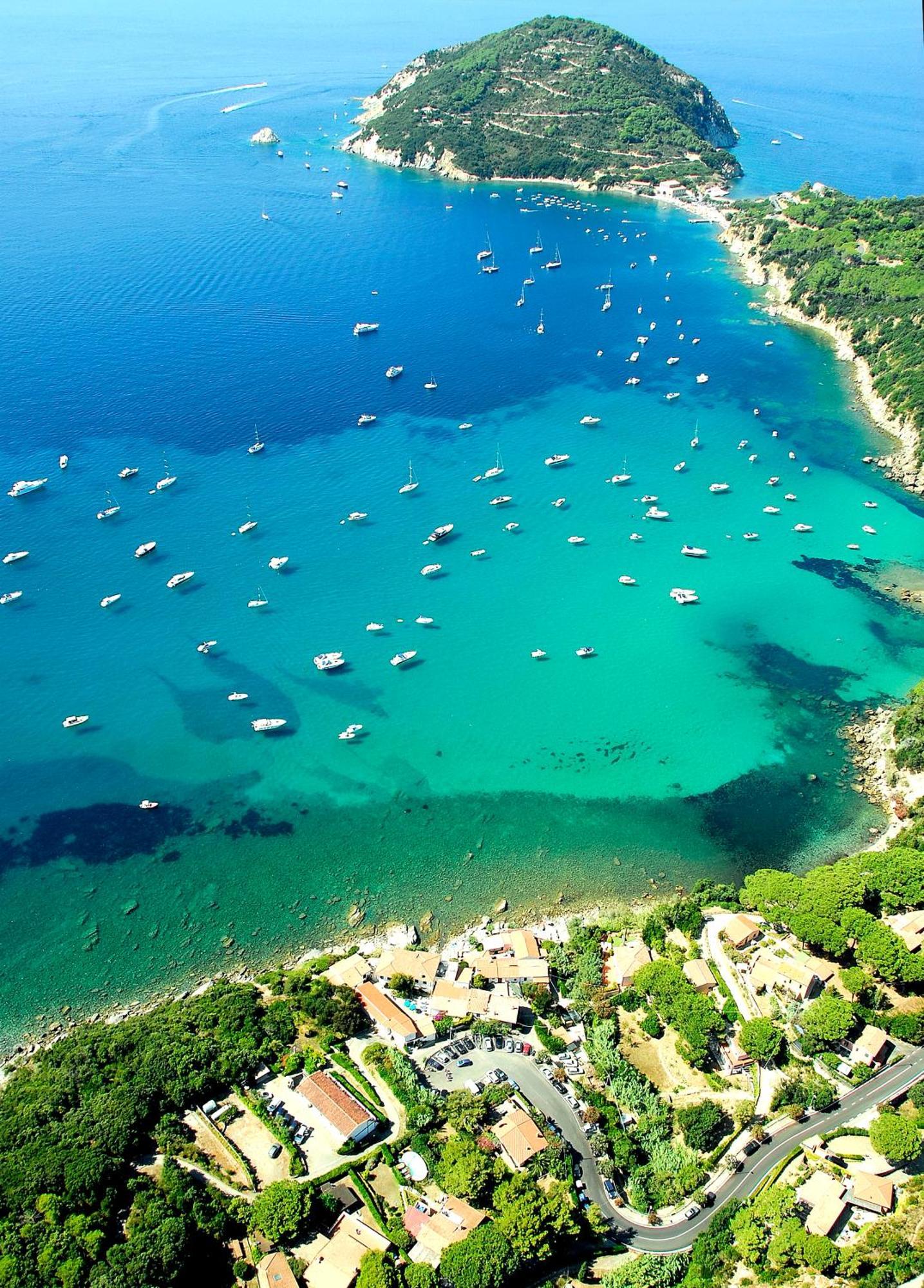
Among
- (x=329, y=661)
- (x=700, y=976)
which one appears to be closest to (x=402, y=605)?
(x=329, y=661)

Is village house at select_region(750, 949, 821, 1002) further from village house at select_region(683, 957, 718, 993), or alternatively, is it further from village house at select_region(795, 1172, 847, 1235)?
village house at select_region(795, 1172, 847, 1235)

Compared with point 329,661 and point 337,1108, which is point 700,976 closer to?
point 337,1108

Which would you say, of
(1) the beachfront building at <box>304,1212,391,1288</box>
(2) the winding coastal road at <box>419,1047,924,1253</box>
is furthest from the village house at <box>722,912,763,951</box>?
(1) the beachfront building at <box>304,1212,391,1288</box>

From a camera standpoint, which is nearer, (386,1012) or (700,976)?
(386,1012)

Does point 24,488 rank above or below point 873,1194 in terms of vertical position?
above

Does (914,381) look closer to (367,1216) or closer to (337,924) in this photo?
(337,924)

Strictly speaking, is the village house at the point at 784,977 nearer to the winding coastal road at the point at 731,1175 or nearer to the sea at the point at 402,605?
the winding coastal road at the point at 731,1175
